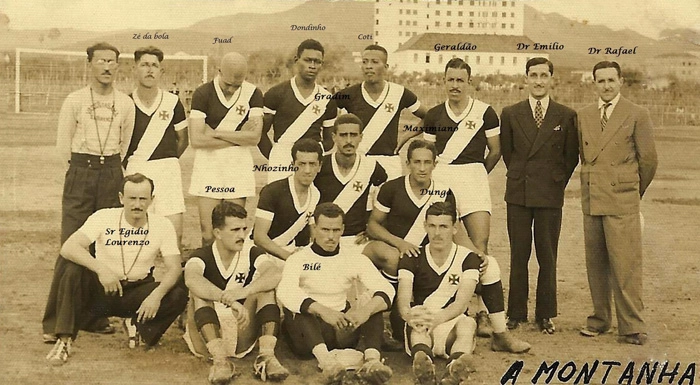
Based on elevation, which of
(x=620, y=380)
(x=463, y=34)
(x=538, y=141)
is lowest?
(x=620, y=380)

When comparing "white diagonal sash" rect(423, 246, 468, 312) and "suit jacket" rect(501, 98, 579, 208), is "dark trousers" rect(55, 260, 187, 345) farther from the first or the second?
"suit jacket" rect(501, 98, 579, 208)

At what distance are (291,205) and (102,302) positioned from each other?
1.04 meters

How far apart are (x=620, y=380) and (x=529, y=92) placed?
156 centimetres

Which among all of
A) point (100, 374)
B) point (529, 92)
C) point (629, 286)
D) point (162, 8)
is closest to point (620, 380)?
point (629, 286)

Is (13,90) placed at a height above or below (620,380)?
above

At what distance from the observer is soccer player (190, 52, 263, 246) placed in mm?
4082

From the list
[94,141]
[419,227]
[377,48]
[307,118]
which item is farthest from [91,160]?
[419,227]

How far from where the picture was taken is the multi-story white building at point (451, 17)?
4.27 meters

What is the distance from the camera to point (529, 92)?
405 centimetres

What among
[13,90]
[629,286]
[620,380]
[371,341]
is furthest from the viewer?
[13,90]

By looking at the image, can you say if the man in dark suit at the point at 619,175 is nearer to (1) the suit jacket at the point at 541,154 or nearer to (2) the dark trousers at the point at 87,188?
(1) the suit jacket at the point at 541,154

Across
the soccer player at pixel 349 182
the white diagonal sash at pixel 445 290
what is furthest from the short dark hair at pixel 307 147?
the white diagonal sash at pixel 445 290

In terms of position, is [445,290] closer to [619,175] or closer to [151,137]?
[619,175]

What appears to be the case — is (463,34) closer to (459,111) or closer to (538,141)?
(459,111)
